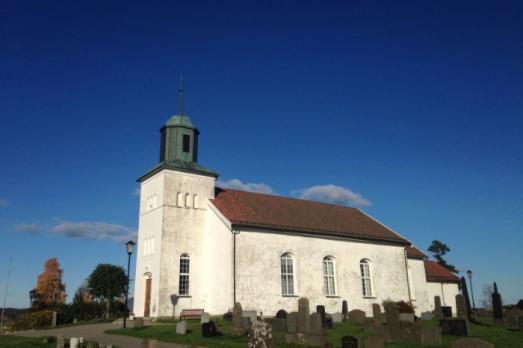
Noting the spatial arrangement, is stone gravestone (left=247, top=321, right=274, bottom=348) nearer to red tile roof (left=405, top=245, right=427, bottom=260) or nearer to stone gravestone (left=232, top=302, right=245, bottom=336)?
stone gravestone (left=232, top=302, right=245, bottom=336)

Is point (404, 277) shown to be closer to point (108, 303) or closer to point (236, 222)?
point (236, 222)

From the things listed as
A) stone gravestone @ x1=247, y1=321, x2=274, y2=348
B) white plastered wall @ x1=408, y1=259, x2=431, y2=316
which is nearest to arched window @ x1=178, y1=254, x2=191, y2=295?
white plastered wall @ x1=408, y1=259, x2=431, y2=316

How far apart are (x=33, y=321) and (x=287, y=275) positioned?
15504mm

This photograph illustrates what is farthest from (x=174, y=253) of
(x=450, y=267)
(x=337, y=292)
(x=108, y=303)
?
(x=450, y=267)

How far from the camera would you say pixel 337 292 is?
30250 mm

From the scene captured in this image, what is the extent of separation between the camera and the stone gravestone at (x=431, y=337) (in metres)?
15.3

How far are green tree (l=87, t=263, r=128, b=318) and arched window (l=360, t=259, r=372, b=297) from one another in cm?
2445

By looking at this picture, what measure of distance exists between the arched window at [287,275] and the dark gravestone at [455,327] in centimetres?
1150

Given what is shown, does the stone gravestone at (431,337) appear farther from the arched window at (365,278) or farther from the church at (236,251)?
the arched window at (365,278)

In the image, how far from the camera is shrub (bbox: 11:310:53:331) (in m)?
26.3

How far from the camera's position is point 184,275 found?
27.8 metres

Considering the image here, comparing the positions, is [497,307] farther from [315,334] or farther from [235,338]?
[235,338]

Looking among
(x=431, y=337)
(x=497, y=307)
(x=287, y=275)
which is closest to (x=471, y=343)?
(x=431, y=337)

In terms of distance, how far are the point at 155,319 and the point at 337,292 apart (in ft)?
39.8
